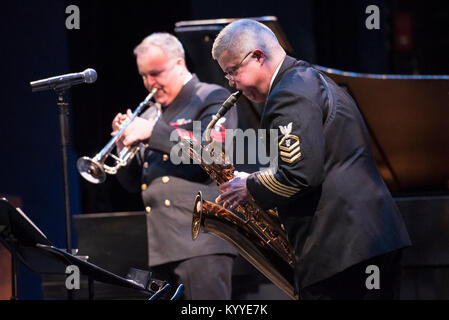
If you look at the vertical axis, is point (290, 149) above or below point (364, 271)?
above

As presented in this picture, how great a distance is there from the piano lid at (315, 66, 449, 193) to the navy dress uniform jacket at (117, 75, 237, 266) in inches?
38.6

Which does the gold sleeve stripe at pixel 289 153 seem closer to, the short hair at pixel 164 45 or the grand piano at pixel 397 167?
the grand piano at pixel 397 167

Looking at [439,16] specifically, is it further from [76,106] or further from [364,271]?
[364,271]

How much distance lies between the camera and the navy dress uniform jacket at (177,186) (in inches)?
136

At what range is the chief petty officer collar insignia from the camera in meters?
2.28

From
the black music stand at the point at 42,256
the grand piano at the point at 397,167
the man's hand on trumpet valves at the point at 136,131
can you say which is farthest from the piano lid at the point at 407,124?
the black music stand at the point at 42,256

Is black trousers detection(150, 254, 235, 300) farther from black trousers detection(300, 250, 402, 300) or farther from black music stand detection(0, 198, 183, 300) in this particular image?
black trousers detection(300, 250, 402, 300)

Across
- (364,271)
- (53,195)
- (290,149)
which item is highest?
(290,149)

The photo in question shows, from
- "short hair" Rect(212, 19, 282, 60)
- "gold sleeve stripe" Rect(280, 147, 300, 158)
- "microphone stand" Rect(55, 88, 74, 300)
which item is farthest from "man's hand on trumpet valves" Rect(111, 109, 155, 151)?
"gold sleeve stripe" Rect(280, 147, 300, 158)

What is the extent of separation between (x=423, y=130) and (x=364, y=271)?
2.44m

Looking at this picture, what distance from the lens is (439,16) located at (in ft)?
22.5

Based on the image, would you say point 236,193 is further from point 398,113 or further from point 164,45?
point 398,113

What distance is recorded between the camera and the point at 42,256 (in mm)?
2773
